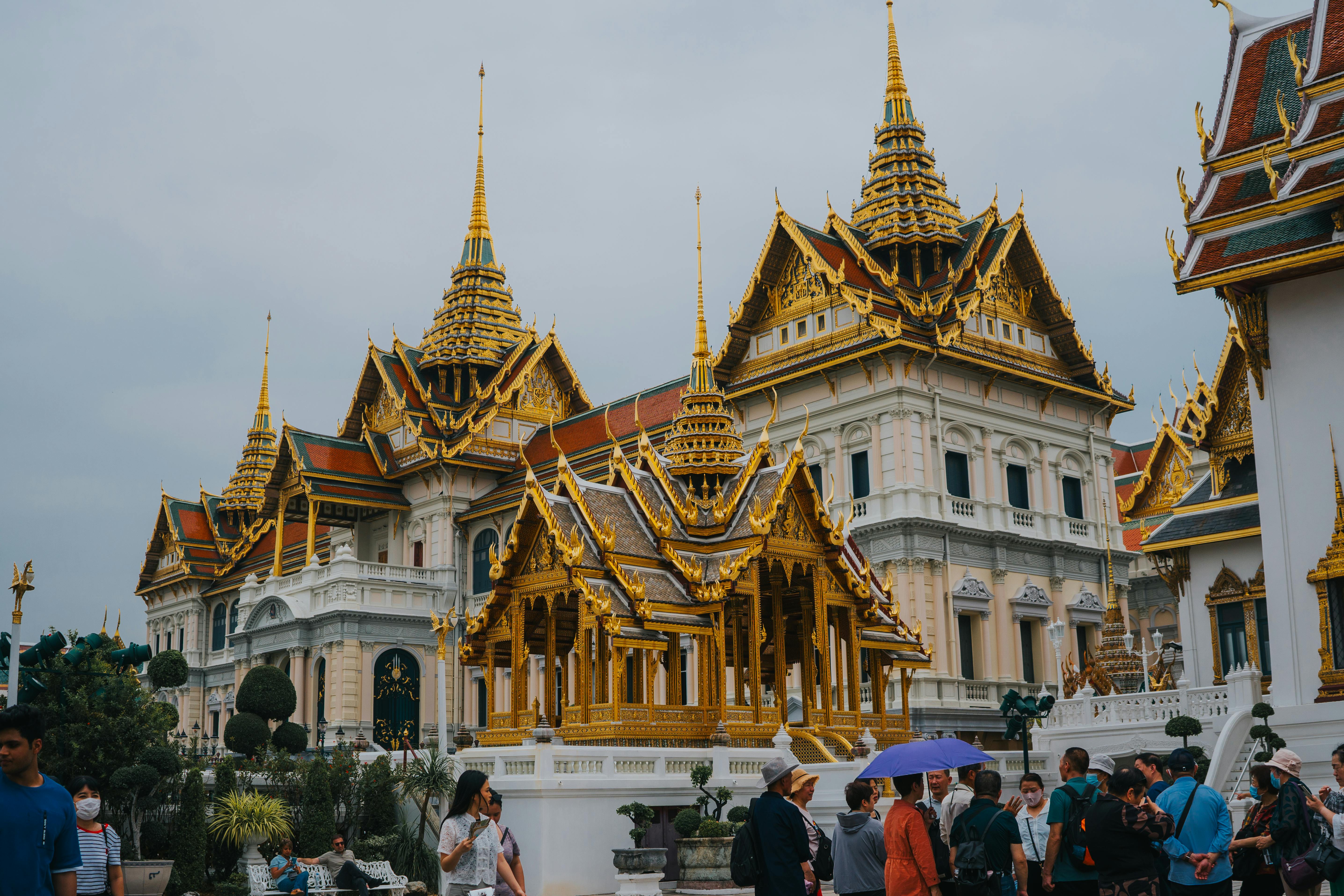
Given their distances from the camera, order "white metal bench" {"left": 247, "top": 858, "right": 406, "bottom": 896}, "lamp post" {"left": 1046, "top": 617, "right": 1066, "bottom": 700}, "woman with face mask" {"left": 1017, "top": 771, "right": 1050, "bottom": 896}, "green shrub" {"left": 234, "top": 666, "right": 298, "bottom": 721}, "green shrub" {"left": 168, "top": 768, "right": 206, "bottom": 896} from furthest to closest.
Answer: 1. "green shrub" {"left": 234, "top": 666, "right": 298, "bottom": 721}
2. "lamp post" {"left": 1046, "top": 617, "right": 1066, "bottom": 700}
3. "green shrub" {"left": 168, "top": 768, "right": 206, "bottom": 896}
4. "white metal bench" {"left": 247, "top": 858, "right": 406, "bottom": 896}
5. "woman with face mask" {"left": 1017, "top": 771, "right": 1050, "bottom": 896}

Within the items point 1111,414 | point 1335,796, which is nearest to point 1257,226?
point 1335,796

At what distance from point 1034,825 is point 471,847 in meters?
3.31

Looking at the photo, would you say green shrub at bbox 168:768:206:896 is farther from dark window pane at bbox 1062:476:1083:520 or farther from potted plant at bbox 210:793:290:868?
dark window pane at bbox 1062:476:1083:520

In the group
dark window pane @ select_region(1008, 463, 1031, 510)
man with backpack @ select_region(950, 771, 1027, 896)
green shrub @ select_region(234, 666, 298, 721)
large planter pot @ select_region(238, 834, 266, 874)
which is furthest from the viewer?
dark window pane @ select_region(1008, 463, 1031, 510)

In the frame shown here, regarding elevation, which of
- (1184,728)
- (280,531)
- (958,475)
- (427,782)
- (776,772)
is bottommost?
(427,782)

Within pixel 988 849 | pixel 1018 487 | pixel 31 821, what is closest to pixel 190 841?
pixel 988 849

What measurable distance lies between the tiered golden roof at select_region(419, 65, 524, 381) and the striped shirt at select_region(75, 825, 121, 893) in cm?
4129

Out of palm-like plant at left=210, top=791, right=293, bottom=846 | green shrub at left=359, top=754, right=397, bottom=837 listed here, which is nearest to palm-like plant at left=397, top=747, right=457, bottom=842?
green shrub at left=359, top=754, right=397, bottom=837

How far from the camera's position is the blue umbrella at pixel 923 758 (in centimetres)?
798

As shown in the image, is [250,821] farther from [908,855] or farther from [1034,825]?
[908,855]

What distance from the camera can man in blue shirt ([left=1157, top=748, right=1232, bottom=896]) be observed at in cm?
770

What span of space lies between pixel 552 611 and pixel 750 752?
2775 millimetres

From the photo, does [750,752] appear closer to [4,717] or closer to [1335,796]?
[1335,796]

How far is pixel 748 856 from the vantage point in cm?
730
